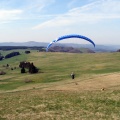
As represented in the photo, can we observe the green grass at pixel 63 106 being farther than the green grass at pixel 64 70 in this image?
No

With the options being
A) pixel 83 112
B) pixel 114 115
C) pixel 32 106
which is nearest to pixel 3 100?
pixel 32 106

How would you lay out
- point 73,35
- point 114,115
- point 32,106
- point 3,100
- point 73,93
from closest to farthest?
point 114,115, point 32,106, point 3,100, point 73,93, point 73,35

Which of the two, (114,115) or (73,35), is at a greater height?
(73,35)

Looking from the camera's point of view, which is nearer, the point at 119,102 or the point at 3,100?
the point at 119,102

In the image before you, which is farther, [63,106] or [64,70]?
[64,70]

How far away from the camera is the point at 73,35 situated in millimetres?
49062

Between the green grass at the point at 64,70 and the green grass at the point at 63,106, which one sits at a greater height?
the green grass at the point at 63,106

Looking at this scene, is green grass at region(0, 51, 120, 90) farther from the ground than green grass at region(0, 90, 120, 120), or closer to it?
closer to it

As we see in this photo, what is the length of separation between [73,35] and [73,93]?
2171 centimetres

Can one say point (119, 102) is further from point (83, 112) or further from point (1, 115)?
point (1, 115)

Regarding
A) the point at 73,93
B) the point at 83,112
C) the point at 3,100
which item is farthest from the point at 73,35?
the point at 83,112

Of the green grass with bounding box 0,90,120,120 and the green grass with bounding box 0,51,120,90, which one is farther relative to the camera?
the green grass with bounding box 0,51,120,90

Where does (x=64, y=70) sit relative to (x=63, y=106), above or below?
below

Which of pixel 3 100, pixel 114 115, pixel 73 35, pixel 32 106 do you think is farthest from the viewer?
pixel 73 35
